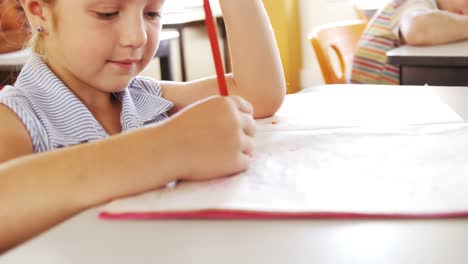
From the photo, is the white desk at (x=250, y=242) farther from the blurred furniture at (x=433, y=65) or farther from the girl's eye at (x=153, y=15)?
the blurred furniture at (x=433, y=65)

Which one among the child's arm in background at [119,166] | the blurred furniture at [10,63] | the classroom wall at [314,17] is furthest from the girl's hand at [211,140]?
the classroom wall at [314,17]

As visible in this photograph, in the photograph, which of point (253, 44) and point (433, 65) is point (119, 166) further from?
point (433, 65)

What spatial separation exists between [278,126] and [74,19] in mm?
317

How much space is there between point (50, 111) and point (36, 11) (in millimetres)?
160

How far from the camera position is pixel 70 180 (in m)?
0.50

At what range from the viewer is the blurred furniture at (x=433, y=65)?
1418 mm

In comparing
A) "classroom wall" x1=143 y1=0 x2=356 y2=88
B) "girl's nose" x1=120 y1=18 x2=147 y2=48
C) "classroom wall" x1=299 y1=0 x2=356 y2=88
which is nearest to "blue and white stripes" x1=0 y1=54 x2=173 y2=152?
"girl's nose" x1=120 y1=18 x2=147 y2=48

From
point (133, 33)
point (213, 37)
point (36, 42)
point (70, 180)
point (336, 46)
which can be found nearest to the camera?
point (70, 180)

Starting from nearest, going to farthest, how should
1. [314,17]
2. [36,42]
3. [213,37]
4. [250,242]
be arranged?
[250,242], [213,37], [36,42], [314,17]

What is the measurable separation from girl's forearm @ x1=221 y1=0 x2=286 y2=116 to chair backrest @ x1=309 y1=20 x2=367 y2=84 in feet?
3.89

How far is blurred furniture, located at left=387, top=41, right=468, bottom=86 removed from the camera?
142cm

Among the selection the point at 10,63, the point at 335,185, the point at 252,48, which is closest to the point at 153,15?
the point at 252,48

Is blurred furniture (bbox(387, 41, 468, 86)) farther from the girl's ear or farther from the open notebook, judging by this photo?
the girl's ear

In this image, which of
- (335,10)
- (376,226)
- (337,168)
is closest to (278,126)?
(337,168)
